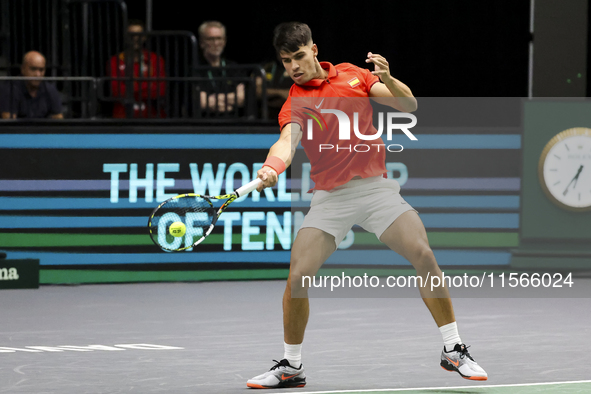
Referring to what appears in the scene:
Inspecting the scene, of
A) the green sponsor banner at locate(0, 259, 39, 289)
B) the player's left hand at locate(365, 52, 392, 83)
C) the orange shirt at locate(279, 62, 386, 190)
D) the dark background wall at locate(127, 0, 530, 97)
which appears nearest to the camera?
the player's left hand at locate(365, 52, 392, 83)

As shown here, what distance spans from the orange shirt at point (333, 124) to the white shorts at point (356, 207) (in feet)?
0.19

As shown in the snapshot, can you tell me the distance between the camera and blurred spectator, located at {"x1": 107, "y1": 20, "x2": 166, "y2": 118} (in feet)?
33.6

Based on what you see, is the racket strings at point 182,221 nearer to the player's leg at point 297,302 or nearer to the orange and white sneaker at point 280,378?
the player's leg at point 297,302

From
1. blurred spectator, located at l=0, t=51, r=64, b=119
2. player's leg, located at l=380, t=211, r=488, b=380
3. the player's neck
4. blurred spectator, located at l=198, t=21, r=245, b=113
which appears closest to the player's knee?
player's leg, located at l=380, t=211, r=488, b=380

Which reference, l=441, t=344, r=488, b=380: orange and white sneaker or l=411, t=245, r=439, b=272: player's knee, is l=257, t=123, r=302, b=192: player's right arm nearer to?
l=411, t=245, r=439, b=272: player's knee

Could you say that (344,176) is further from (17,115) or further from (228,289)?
(17,115)

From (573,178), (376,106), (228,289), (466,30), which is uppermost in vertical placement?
(466,30)

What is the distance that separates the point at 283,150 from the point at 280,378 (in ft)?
4.09

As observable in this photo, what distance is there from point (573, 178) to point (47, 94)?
17.8 feet

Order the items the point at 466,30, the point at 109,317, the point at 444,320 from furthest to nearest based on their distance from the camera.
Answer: the point at 466,30 < the point at 109,317 < the point at 444,320

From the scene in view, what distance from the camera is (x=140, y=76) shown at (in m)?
10.2

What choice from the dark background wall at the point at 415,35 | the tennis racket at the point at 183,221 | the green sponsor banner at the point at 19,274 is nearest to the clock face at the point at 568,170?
the dark background wall at the point at 415,35

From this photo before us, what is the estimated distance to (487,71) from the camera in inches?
505

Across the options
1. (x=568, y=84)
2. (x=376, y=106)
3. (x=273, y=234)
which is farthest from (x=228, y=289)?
(x=568, y=84)
